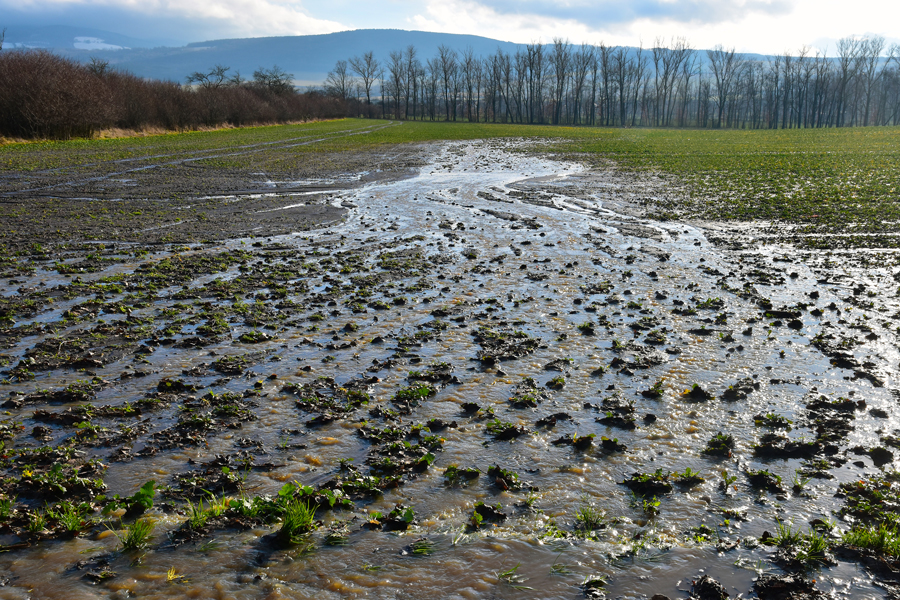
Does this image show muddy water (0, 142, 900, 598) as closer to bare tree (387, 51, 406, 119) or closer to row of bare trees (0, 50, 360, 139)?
row of bare trees (0, 50, 360, 139)

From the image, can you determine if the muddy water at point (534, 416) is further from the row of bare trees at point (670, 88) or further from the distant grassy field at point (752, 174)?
the row of bare trees at point (670, 88)

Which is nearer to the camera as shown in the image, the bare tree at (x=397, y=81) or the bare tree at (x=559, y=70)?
the bare tree at (x=559, y=70)

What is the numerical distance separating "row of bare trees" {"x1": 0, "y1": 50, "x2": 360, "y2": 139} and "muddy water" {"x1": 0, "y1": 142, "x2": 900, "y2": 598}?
1536 inches

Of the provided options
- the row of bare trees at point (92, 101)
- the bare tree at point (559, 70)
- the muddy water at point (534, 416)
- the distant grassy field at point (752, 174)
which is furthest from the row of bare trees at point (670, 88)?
the muddy water at point (534, 416)

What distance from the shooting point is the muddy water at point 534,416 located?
3406 mm

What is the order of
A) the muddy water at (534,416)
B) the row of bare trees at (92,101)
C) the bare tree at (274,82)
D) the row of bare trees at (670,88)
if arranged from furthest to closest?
the row of bare trees at (670,88)
the bare tree at (274,82)
the row of bare trees at (92,101)
the muddy water at (534,416)

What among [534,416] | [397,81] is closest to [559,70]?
[397,81]

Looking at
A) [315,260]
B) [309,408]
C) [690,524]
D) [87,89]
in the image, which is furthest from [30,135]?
[690,524]

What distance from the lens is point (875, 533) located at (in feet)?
12.1

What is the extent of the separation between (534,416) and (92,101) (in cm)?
5093

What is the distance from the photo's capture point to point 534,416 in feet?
18.0

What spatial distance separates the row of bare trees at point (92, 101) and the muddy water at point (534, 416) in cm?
3900

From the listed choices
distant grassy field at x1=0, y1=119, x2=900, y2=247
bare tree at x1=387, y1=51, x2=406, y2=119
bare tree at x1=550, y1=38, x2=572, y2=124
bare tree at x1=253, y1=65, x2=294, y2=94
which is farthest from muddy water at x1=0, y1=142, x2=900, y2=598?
bare tree at x1=387, y1=51, x2=406, y2=119

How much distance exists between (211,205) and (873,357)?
17.5m
